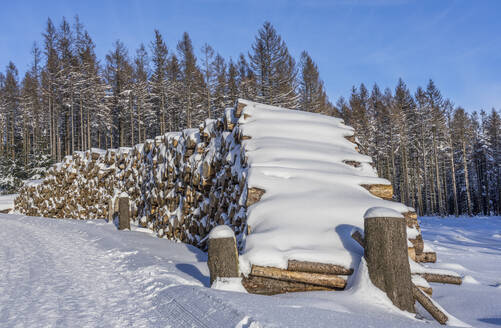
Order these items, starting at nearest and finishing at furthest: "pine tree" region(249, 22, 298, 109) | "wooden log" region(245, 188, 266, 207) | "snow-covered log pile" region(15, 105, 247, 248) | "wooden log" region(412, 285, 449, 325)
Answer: "wooden log" region(412, 285, 449, 325), "wooden log" region(245, 188, 266, 207), "snow-covered log pile" region(15, 105, 247, 248), "pine tree" region(249, 22, 298, 109)

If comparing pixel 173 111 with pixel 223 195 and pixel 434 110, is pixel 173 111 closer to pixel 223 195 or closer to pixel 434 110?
pixel 434 110

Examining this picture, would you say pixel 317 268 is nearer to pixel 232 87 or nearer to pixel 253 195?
pixel 253 195

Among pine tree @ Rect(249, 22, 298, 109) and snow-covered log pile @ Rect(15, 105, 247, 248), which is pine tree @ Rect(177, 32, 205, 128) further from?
snow-covered log pile @ Rect(15, 105, 247, 248)

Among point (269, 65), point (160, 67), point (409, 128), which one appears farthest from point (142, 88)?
point (409, 128)

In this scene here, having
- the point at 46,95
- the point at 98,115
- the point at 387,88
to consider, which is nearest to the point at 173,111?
the point at 98,115

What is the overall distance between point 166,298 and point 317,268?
147 centimetres

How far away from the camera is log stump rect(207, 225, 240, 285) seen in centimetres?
310

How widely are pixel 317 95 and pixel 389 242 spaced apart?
20983 millimetres

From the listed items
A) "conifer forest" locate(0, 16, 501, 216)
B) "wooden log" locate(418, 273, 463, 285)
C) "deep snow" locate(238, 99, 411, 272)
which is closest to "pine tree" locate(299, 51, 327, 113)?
"conifer forest" locate(0, 16, 501, 216)

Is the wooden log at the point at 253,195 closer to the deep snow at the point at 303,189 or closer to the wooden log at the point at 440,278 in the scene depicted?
the deep snow at the point at 303,189

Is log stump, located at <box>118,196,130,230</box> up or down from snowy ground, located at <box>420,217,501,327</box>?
up

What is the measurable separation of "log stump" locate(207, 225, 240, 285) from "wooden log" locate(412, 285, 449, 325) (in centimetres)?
156

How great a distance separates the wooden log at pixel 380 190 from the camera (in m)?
4.19

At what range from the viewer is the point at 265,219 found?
369 cm
